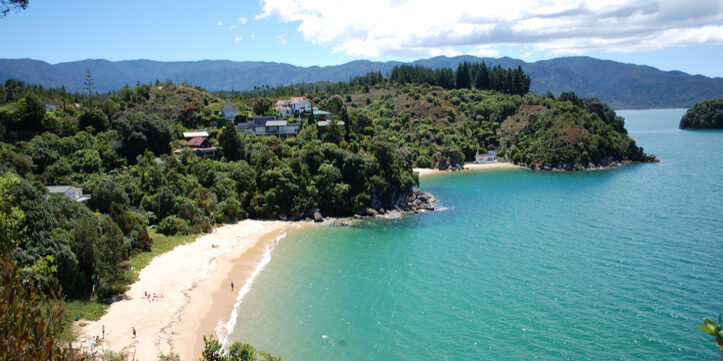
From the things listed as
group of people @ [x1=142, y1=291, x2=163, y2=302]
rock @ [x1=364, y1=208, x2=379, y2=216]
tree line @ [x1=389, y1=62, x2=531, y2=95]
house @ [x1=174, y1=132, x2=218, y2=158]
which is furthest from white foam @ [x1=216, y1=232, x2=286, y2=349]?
tree line @ [x1=389, y1=62, x2=531, y2=95]

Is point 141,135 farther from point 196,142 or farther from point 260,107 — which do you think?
point 260,107

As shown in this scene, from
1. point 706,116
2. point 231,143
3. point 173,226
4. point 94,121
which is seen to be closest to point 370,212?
point 231,143

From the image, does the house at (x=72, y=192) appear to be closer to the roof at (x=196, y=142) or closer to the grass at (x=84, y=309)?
the grass at (x=84, y=309)

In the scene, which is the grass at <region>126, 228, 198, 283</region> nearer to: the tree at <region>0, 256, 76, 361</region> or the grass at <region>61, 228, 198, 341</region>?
the grass at <region>61, 228, 198, 341</region>

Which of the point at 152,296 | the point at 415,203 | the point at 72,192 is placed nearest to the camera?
the point at 152,296

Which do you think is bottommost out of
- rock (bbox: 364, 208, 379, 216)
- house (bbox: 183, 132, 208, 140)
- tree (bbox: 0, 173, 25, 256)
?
rock (bbox: 364, 208, 379, 216)

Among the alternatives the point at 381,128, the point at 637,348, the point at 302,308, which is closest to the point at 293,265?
the point at 302,308
